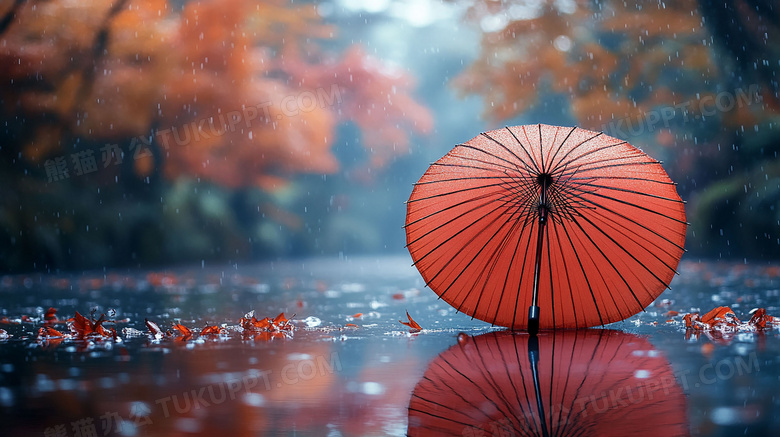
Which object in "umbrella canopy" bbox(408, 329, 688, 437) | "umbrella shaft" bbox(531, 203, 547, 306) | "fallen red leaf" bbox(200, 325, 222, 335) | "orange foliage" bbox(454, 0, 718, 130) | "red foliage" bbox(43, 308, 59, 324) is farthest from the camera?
"orange foliage" bbox(454, 0, 718, 130)

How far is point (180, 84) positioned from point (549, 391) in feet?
34.8

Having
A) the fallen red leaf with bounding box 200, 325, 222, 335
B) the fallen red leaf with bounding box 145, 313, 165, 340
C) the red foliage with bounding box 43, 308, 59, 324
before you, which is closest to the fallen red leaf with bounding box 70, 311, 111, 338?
the fallen red leaf with bounding box 145, 313, 165, 340

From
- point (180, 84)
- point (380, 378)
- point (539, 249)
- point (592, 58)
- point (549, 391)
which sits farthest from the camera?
point (592, 58)

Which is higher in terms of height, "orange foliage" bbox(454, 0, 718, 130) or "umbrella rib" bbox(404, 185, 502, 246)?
"orange foliage" bbox(454, 0, 718, 130)

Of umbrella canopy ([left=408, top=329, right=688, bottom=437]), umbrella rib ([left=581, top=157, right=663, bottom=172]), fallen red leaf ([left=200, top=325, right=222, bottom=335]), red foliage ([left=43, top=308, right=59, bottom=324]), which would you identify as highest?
umbrella rib ([left=581, top=157, right=663, bottom=172])

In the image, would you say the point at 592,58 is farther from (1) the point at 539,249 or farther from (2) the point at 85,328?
(2) the point at 85,328

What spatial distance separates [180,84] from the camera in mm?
11812

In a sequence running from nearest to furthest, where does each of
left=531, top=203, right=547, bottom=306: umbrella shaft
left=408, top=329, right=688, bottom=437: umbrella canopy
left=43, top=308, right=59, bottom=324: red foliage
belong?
left=408, top=329, right=688, bottom=437: umbrella canopy, left=531, top=203, right=547, bottom=306: umbrella shaft, left=43, top=308, right=59, bottom=324: red foliage

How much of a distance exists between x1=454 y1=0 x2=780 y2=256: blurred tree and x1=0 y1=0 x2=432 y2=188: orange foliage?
2.86 metres

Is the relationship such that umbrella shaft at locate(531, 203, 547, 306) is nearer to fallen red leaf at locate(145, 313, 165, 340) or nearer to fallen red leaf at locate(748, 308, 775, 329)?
fallen red leaf at locate(748, 308, 775, 329)

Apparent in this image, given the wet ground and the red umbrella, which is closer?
the wet ground

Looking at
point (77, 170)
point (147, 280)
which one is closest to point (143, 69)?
point (77, 170)

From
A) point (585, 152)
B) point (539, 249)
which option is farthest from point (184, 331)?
point (585, 152)

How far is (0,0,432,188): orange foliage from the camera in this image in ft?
36.2
